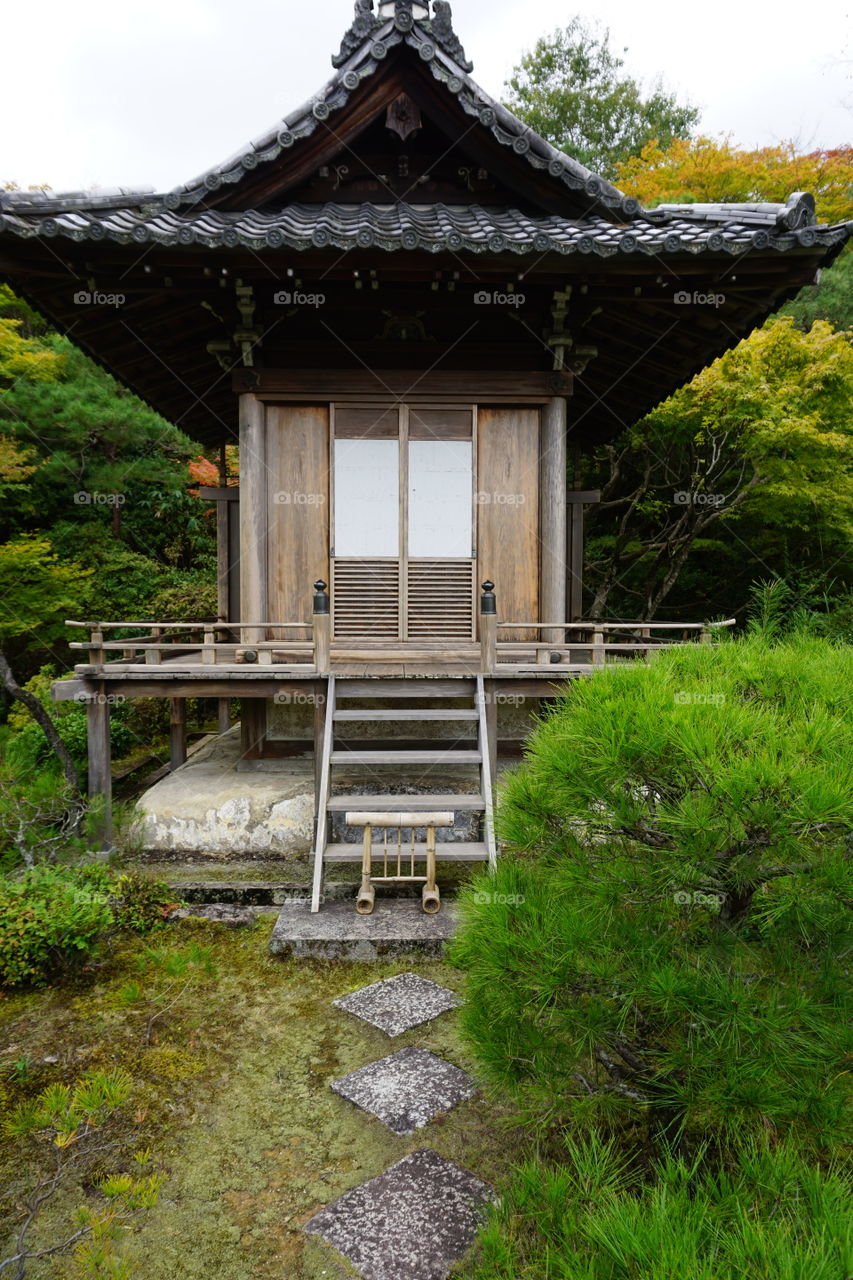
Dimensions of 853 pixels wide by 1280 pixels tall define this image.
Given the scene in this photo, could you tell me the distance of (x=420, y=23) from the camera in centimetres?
747

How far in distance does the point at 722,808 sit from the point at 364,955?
396 centimetres

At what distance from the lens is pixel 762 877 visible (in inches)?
87.7

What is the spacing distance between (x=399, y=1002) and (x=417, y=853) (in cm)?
163

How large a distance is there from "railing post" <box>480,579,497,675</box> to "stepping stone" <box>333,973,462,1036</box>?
2897 millimetres

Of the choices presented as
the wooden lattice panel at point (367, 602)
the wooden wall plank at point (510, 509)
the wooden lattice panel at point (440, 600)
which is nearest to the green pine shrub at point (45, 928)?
the wooden lattice panel at point (367, 602)

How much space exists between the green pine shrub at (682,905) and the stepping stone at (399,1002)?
1.82 m

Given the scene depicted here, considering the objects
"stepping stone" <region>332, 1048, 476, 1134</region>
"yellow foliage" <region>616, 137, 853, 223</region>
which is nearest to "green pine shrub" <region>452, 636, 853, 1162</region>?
"stepping stone" <region>332, 1048, 476, 1134</region>

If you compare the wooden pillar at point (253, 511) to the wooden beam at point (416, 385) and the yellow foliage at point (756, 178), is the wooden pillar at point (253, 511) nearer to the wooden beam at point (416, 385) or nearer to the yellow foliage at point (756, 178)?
the wooden beam at point (416, 385)

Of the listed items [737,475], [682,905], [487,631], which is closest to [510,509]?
[487,631]

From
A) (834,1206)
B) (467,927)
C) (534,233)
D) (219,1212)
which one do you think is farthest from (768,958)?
(534,233)

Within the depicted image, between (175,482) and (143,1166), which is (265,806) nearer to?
(143,1166)

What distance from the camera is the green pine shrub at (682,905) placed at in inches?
84.0

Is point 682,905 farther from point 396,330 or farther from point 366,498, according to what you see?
point 396,330

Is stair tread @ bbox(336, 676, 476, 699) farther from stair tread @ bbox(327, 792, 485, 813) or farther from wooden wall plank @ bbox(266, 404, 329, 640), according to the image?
wooden wall plank @ bbox(266, 404, 329, 640)
